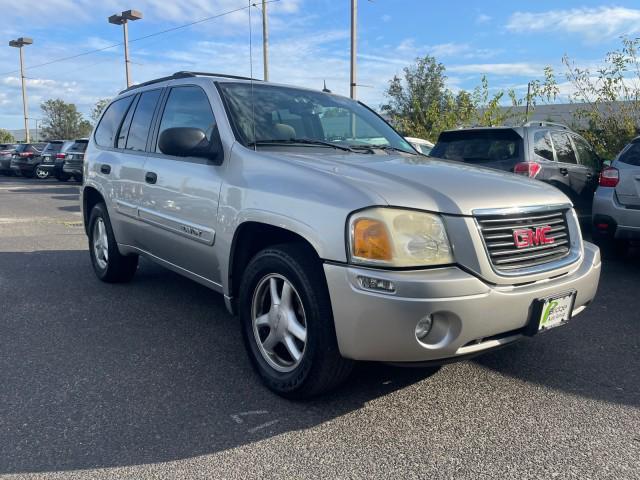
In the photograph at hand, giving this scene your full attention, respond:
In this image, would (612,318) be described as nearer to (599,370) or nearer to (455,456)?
(599,370)

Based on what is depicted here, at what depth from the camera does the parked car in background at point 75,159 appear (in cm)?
2095

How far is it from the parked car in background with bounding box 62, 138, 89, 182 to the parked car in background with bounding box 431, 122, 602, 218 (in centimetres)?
1686

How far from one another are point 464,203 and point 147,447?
1.89 m

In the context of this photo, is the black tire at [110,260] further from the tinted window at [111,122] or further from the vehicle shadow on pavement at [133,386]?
the tinted window at [111,122]

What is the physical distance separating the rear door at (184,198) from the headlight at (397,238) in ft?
Answer: 4.03

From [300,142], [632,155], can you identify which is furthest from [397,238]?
[632,155]

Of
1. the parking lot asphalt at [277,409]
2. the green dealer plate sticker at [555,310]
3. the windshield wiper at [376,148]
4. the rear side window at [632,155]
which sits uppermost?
the windshield wiper at [376,148]

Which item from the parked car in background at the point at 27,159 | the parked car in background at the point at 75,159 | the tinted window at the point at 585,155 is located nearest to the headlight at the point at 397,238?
the tinted window at the point at 585,155

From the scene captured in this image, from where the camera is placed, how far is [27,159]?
25.9 metres

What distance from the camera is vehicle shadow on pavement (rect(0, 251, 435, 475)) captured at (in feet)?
8.68

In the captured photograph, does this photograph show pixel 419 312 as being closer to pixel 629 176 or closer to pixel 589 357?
pixel 589 357

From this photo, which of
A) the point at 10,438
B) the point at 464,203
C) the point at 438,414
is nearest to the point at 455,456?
the point at 438,414

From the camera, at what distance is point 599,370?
3541 mm

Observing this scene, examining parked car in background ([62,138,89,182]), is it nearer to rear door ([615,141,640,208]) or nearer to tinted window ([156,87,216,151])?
tinted window ([156,87,216,151])
